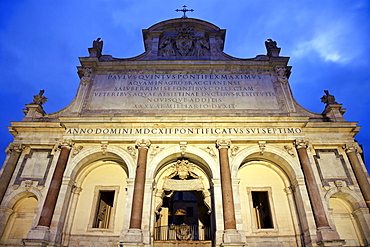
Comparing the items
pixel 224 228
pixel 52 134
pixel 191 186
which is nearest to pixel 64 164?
pixel 52 134

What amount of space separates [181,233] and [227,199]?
139 inches

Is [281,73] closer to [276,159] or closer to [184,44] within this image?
[276,159]

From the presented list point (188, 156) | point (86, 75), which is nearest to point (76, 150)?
point (86, 75)

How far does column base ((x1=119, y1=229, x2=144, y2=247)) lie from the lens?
37.8ft

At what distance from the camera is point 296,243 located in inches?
530

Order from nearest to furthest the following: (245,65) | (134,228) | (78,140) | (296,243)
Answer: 1. (134,228)
2. (296,243)
3. (78,140)
4. (245,65)

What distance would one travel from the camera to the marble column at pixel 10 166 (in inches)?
553

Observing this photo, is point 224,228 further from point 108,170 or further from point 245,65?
point 245,65

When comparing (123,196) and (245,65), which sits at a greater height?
Result: (245,65)

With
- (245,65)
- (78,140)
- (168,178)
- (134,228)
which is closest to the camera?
(134,228)

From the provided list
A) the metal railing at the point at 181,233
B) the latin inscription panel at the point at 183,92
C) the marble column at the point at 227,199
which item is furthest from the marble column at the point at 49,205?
the marble column at the point at 227,199

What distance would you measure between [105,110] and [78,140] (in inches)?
107

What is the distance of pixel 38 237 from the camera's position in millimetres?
11664

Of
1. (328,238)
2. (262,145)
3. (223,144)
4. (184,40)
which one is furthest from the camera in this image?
(184,40)
